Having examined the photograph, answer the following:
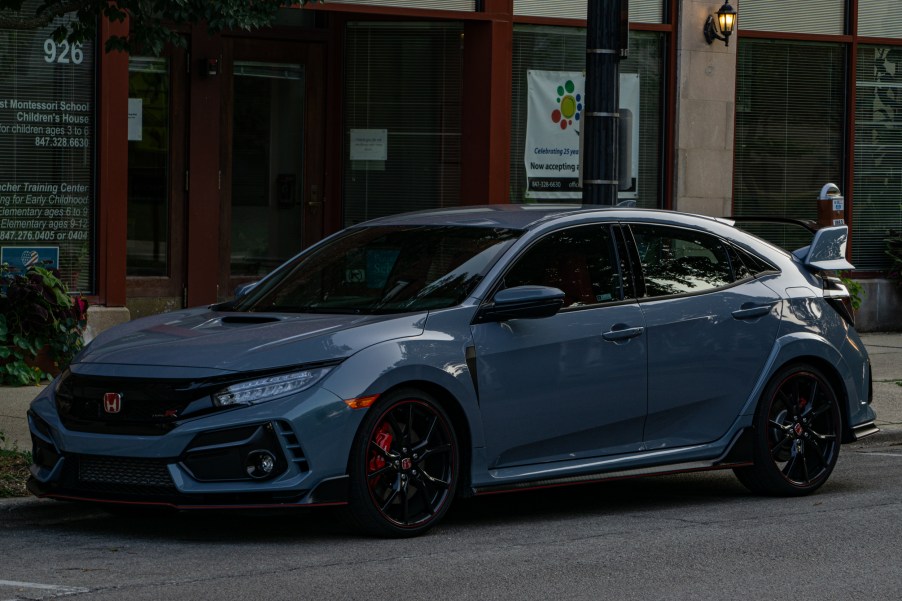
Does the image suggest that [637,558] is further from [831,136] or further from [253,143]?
[831,136]

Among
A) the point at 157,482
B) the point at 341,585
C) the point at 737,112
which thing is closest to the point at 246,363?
the point at 157,482

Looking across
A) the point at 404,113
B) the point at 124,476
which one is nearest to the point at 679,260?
the point at 124,476

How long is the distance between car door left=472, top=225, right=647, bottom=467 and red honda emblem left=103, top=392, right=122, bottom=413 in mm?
1676

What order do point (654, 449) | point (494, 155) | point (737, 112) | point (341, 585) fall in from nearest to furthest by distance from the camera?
1. point (341, 585)
2. point (654, 449)
3. point (494, 155)
4. point (737, 112)

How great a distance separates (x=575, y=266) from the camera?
809cm

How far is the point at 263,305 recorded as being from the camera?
8188 millimetres

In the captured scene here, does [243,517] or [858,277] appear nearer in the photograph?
[243,517]

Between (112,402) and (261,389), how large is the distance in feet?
2.43

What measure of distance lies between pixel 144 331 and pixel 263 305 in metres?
0.76

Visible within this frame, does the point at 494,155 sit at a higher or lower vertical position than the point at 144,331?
higher

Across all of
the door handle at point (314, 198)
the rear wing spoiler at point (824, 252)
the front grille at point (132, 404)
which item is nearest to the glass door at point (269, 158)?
the door handle at point (314, 198)

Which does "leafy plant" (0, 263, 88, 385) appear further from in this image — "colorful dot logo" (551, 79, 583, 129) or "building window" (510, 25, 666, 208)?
"colorful dot logo" (551, 79, 583, 129)

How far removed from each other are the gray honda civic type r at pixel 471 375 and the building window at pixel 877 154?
31.0 ft

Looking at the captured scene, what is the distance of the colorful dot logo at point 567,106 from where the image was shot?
53.5ft
